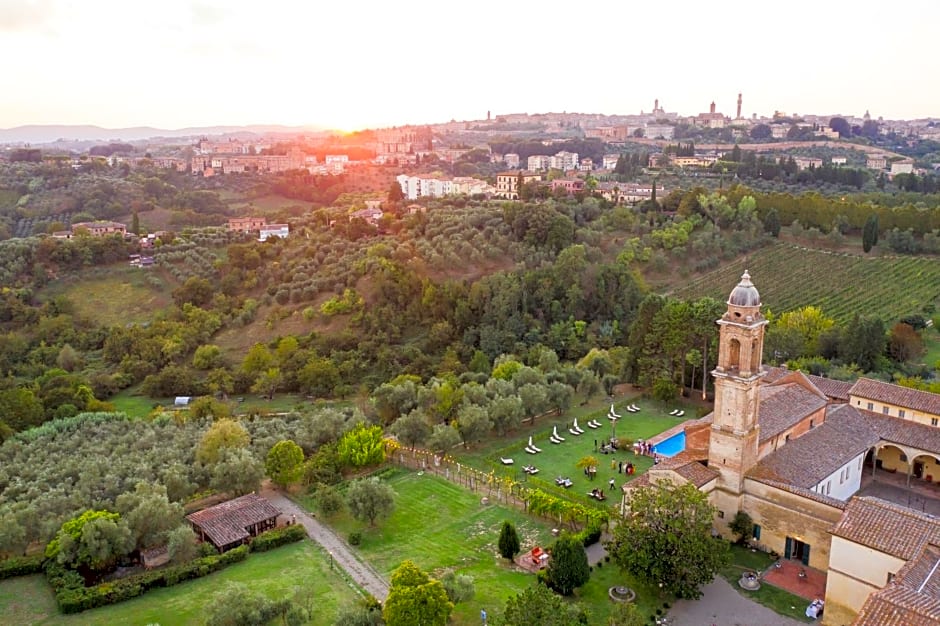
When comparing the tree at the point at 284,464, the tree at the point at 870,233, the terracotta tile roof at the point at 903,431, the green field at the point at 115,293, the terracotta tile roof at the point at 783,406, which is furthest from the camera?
the green field at the point at 115,293

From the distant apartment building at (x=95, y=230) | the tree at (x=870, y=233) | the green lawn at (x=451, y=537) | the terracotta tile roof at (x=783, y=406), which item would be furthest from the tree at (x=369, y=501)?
the distant apartment building at (x=95, y=230)

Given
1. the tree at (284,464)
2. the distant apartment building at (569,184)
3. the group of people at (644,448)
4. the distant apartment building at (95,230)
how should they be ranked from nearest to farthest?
the tree at (284,464), the group of people at (644,448), the distant apartment building at (95,230), the distant apartment building at (569,184)

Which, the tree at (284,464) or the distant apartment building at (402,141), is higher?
the distant apartment building at (402,141)

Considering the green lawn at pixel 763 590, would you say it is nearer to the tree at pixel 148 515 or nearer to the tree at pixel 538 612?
the tree at pixel 538 612

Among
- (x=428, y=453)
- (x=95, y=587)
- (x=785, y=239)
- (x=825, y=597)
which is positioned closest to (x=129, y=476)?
(x=95, y=587)

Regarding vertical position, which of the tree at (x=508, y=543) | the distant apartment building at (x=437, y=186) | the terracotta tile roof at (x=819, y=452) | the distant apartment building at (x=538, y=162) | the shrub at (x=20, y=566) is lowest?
the shrub at (x=20, y=566)

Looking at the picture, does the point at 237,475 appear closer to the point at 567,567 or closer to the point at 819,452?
the point at 567,567

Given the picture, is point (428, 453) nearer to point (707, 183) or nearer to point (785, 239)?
point (785, 239)

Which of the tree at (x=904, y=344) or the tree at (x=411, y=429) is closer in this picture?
the tree at (x=411, y=429)
